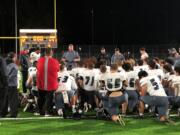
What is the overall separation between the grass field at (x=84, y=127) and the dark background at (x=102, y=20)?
24.3 metres

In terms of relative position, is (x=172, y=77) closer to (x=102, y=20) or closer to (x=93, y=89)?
(x=93, y=89)

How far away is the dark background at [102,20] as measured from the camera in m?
37.0

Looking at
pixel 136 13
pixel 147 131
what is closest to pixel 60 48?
pixel 136 13

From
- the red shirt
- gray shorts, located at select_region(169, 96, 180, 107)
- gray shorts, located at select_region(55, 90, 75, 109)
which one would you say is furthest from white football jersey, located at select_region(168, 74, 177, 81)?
the red shirt

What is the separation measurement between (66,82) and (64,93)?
30 cm

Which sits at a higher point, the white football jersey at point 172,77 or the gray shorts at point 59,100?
the white football jersey at point 172,77

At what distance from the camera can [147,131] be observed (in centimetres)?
1123

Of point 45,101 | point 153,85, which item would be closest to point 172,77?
point 153,85

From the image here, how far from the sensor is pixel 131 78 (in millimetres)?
13695

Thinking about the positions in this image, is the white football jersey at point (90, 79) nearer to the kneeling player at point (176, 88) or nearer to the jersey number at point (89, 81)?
the jersey number at point (89, 81)

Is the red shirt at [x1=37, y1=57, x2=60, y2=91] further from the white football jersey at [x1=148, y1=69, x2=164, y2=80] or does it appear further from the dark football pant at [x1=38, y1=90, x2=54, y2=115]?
the white football jersey at [x1=148, y1=69, x2=164, y2=80]

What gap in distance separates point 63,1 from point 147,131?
1113 inches

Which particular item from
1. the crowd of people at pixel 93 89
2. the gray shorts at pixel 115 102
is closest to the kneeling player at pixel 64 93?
the crowd of people at pixel 93 89

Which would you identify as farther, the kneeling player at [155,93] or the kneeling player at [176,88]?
the kneeling player at [176,88]
